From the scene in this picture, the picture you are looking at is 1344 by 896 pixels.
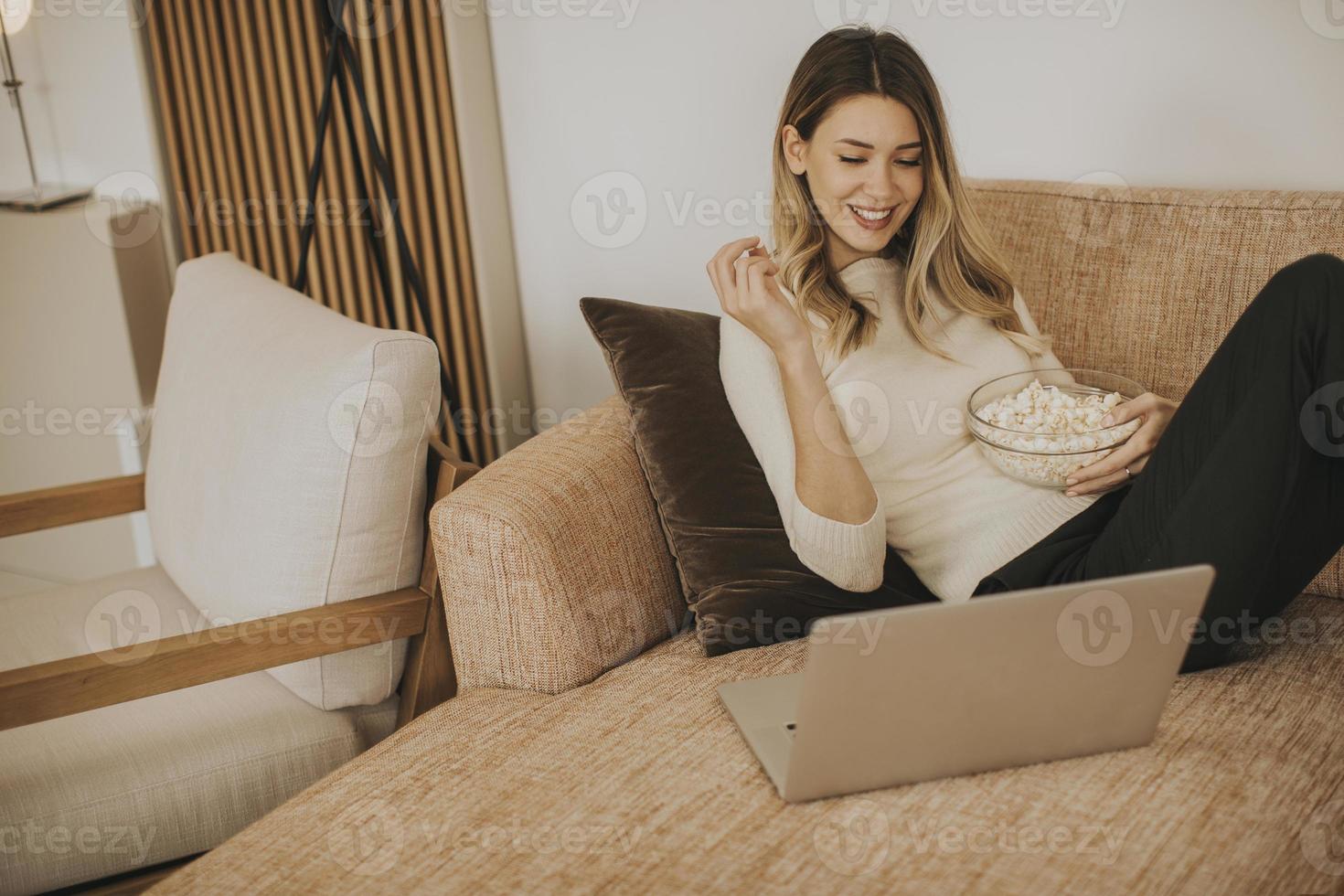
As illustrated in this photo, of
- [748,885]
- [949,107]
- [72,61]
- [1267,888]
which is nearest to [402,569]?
[748,885]

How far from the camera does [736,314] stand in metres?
1.46

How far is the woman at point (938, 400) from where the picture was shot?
49.6 inches

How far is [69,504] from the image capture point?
1.87 meters

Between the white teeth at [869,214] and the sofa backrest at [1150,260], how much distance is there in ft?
0.93

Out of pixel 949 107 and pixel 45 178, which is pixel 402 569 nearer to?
pixel 949 107

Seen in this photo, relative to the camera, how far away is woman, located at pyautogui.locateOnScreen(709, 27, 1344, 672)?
126 centimetres

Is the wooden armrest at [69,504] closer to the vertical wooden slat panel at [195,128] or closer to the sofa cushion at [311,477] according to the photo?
the sofa cushion at [311,477]

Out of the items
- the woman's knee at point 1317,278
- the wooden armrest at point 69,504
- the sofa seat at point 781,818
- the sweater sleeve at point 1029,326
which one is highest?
the woman's knee at point 1317,278

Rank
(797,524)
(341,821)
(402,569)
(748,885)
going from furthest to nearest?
(402,569) → (797,524) → (341,821) → (748,885)

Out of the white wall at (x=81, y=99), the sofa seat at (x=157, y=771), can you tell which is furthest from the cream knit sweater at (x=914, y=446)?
the white wall at (x=81, y=99)

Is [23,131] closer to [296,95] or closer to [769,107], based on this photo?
[296,95]

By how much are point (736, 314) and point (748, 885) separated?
0.70 metres

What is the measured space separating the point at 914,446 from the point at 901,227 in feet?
1.15

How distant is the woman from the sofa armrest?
21 centimetres
